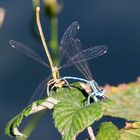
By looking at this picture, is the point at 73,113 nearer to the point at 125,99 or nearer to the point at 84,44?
the point at 125,99

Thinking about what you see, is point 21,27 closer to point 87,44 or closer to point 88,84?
point 87,44

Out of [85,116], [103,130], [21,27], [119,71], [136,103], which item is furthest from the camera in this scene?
[21,27]

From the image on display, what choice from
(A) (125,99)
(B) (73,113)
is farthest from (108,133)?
(A) (125,99)

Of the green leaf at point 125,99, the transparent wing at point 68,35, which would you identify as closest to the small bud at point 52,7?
the transparent wing at point 68,35

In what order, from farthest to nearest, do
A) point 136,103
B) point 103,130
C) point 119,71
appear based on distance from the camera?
point 119,71
point 136,103
point 103,130

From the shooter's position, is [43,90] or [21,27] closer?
[43,90]

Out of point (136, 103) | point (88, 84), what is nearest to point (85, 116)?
point (88, 84)

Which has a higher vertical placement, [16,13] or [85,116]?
[16,13]
